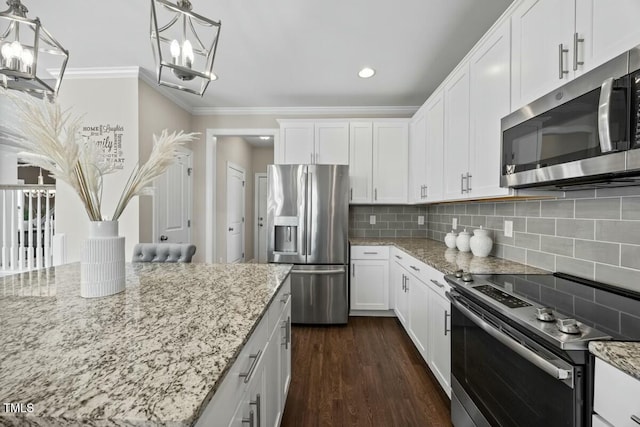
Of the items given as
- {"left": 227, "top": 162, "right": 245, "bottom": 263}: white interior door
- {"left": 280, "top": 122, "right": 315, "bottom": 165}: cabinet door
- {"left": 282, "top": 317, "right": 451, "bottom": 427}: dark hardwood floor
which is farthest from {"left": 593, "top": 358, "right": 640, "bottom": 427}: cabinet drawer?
{"left": 227, "top": 162, "right": 245, "bottom": 263}: white interior door

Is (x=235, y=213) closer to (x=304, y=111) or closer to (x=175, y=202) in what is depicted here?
(x=175, y=202)

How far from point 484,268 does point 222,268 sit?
63.4 inches

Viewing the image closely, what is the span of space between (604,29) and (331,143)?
8.66 feet

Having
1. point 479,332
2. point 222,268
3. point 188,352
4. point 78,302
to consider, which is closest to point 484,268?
point 479,332

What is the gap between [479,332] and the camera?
1345 millimetres

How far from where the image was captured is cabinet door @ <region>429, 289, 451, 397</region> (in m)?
1.79

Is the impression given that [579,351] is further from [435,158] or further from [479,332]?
[435,158]

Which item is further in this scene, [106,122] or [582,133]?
[106,122]

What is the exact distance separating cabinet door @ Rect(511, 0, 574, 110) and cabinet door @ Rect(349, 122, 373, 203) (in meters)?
2.00

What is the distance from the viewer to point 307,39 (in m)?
2.38

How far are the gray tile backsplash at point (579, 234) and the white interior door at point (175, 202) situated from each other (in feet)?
11.1

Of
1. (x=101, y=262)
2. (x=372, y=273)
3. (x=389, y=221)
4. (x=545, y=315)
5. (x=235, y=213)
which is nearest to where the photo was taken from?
(x=545, y=315)

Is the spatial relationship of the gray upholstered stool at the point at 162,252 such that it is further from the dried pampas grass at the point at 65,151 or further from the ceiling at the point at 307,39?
the ceiling at the point at 307,39

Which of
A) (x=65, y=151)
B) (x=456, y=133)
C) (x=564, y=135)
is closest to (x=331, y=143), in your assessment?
(x=456, y=133)
